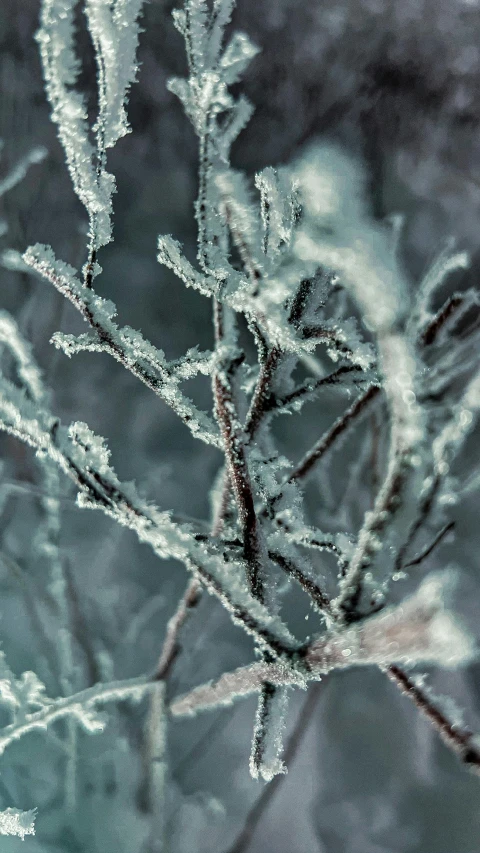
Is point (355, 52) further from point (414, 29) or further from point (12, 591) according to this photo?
Result: point (12, 591)

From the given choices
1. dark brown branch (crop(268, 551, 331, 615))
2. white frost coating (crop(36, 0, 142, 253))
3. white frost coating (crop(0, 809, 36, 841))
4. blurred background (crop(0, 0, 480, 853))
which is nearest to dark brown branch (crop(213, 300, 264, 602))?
dark brown branch (crop(268, 551, 331, 615))

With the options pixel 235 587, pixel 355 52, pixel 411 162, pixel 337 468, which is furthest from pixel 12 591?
pixel 355 52

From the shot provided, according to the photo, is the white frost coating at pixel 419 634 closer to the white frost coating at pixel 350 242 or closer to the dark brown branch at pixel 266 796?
the white frost coating at pixel 350 242

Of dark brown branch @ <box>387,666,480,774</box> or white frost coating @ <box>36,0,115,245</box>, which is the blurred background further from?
white frost coating @ <box>36,0,115,245</box>

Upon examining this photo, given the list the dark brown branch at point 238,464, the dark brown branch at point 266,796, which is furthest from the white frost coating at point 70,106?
the dark brown branch at point 266,796

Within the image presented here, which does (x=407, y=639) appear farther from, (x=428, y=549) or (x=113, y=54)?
(x=113, y=54)

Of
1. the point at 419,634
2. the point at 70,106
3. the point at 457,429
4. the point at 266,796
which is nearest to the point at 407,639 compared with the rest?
the point at 419,634
